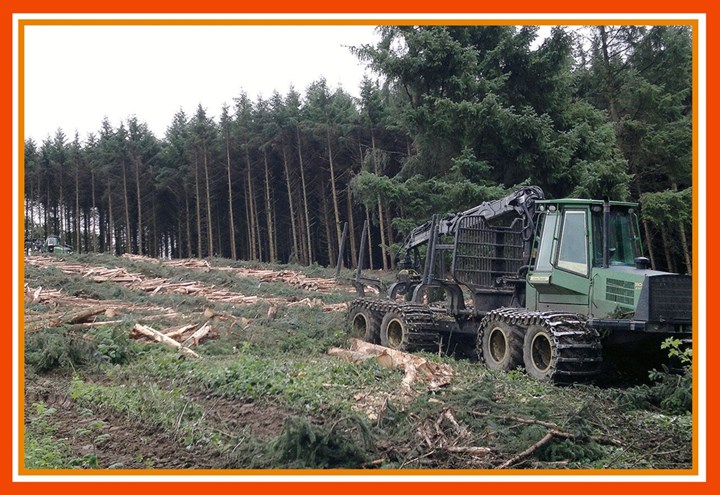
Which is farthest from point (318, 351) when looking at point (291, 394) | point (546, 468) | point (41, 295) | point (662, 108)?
point (662, 108)

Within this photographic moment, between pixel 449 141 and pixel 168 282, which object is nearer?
pixel 449 141

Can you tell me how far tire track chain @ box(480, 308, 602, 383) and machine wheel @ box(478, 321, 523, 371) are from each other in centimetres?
102

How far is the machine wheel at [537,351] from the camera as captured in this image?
10193mm

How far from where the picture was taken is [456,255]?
44.1ft

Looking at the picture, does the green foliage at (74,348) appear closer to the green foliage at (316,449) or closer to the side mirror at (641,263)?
the green foliage at (316,449)

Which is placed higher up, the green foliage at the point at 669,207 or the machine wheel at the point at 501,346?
the green foliage at the point at 669,207

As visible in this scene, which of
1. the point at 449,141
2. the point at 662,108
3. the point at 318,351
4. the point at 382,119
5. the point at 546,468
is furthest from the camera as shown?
the point at 382,119

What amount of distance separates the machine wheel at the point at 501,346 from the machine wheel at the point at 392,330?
91.3 inches

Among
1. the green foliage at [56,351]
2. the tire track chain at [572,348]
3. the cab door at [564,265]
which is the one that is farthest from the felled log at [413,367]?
the green foliage at [56,351]

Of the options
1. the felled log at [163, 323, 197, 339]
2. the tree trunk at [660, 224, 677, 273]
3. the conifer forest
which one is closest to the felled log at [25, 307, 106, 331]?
the felled log at [163, 323, 197, 339]

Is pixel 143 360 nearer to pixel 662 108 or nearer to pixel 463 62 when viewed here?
pixel 463 62

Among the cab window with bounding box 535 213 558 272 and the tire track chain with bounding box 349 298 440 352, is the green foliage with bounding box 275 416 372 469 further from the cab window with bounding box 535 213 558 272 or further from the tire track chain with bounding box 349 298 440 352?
the tire track chain with bounding box 349 298 440 352

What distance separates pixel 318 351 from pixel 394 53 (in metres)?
12.6

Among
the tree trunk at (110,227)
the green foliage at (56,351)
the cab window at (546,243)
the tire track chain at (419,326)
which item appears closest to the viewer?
the cab window at (546,243)
